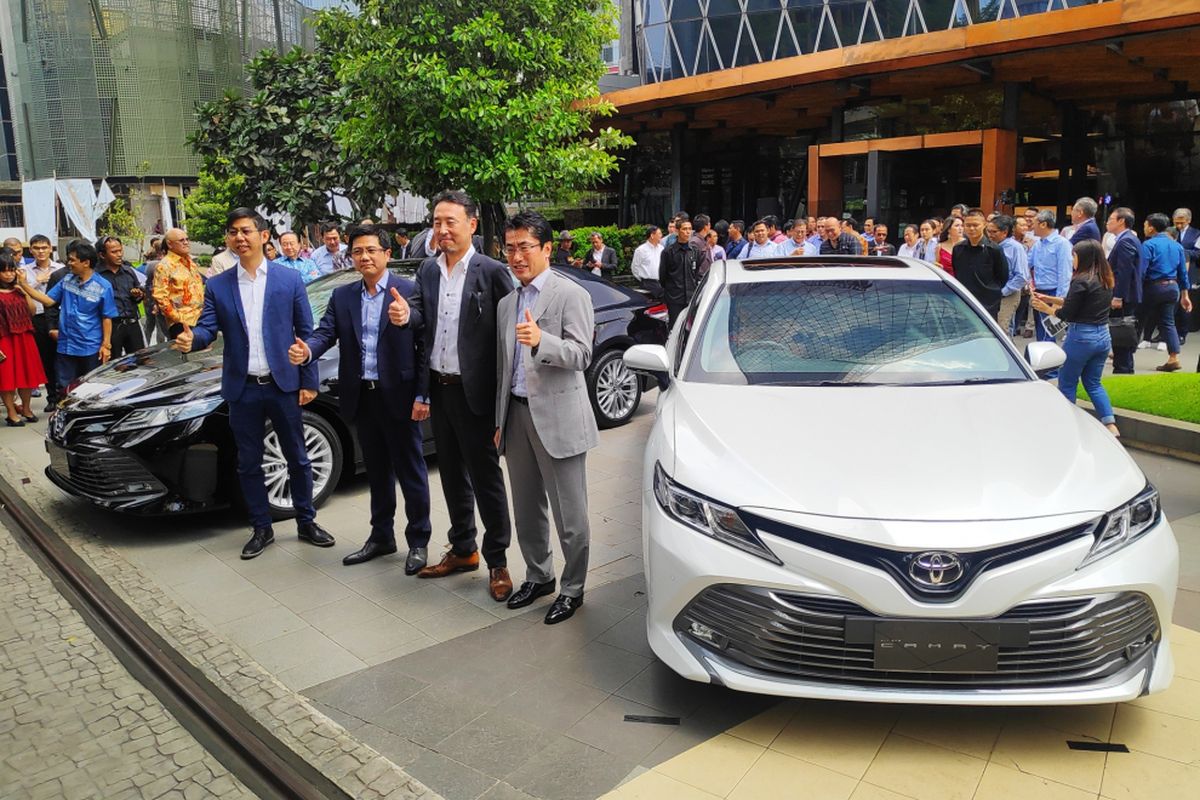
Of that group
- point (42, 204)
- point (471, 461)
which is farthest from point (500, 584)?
point (42, 204)

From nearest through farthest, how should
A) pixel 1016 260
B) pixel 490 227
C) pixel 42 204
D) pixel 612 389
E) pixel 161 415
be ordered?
pixel 161 415, pixel 612 389, pixel 1016 260, pixel 490 227, pixel 42 204

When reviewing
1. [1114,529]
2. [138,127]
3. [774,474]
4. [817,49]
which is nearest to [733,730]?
[774,474]

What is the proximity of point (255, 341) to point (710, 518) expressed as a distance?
3.19 m

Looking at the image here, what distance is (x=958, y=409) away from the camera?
3.71 metres

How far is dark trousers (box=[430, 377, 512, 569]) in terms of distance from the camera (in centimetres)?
464

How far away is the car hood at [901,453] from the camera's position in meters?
3.07

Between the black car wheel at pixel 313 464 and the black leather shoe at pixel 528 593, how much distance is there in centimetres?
198

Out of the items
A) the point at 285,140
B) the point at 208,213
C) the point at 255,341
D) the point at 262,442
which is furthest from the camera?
the point at 208,213

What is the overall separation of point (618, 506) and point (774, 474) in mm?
3037

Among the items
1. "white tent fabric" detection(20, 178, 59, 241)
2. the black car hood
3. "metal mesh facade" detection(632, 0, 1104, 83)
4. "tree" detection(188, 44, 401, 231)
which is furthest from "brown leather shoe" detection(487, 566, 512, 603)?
"white tent fabric" detection(20, 178, 59, 241)

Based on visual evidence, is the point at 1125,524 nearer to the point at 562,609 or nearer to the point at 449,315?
the point at 562,609

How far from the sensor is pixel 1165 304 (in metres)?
10.4

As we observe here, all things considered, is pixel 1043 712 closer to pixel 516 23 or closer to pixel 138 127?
pixel 516 23

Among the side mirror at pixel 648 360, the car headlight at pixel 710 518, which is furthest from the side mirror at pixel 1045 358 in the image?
the car headlight at pixel 710 518
